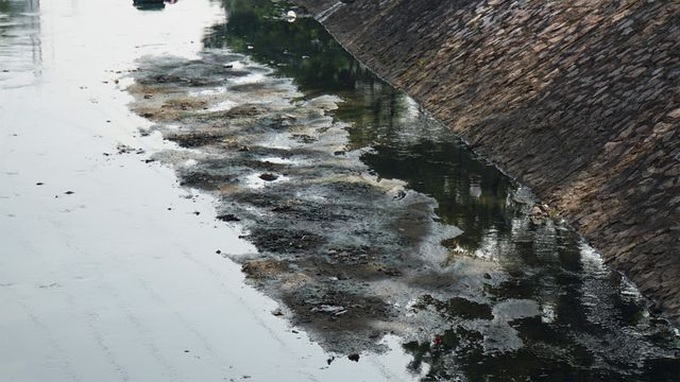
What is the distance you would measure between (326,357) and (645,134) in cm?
1044

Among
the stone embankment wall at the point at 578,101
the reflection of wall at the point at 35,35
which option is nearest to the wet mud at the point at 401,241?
the stone embankment wall at the point at 578,101

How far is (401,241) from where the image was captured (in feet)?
67.7

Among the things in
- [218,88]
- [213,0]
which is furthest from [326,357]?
[213,0]

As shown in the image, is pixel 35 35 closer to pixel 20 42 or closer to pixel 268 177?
pixel 20 42

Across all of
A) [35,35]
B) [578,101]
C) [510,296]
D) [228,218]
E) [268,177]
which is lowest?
[35,35]

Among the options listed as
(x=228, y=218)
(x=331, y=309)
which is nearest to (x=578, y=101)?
(x=228, y=218)

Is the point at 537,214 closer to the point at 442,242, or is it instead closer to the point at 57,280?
the point at 442,242

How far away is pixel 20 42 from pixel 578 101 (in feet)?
90.2

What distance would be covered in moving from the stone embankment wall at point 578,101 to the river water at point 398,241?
65 centimetres

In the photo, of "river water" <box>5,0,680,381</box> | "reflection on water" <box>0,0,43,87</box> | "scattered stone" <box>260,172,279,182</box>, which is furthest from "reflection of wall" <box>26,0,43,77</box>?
"scattered stone" <box>260,172,279,182</box>

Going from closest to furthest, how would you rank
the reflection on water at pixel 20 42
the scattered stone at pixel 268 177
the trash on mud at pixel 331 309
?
the trash on mud at pixel 331 309, the scattered stone at pixel 268 177, the reflection on water at pixel 20 42

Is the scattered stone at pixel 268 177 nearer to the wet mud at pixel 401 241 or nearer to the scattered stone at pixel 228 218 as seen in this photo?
the wet mud at pixel 401 241

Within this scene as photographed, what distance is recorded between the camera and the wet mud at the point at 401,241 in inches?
631

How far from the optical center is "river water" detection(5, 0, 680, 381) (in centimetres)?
1598
